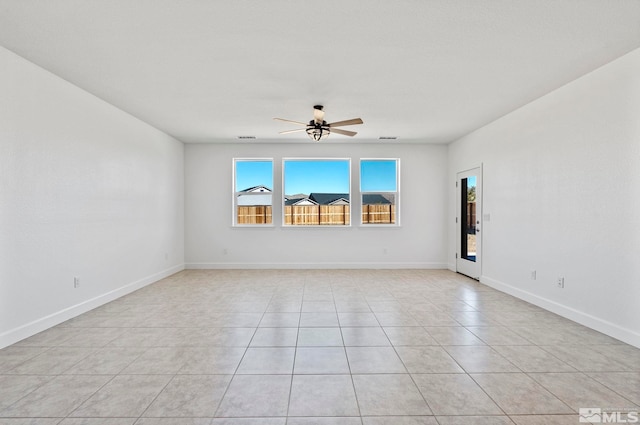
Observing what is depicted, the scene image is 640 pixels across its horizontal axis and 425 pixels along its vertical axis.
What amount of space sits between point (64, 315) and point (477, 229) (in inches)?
242

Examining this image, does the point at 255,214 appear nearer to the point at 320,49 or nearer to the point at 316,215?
the point at 316,215

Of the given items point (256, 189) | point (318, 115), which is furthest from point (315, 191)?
point (318, 115)

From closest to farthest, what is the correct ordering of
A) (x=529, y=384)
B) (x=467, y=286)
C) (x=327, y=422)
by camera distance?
(x=327, y=422)
(x=529, y=384)
(x=467, y=286)

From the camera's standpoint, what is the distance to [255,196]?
7.15 m

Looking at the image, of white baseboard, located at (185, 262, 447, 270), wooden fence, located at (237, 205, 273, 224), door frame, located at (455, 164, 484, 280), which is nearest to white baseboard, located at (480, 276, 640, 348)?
door frame, located at (455, 164, 484, 280)

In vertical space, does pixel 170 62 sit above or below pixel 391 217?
above

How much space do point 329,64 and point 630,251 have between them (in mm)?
3389

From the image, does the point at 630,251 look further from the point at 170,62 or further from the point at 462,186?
the point at 170,62

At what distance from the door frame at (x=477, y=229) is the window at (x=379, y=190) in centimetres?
129

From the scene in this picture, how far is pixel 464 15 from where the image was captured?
2.47 m

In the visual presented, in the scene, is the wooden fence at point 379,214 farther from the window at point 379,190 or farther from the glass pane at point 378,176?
the glass pane at point 378,176

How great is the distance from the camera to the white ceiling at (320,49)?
2410 millimetres

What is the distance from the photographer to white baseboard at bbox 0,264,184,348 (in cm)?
300

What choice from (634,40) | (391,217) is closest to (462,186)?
(391,217)
